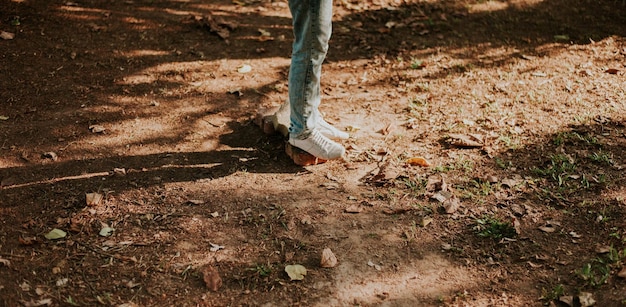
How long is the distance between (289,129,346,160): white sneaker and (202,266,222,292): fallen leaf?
1126 millimetres

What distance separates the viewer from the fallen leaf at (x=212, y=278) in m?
3.00

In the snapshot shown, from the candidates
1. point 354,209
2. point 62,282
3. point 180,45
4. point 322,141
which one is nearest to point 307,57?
point 322,141

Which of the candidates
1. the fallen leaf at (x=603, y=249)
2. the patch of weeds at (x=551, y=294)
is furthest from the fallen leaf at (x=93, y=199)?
the fallen leaf at (x=603, y=249)

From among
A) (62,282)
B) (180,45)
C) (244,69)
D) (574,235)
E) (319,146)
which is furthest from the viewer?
(180,45)

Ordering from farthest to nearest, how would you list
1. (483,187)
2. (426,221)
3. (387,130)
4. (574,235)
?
(387,130), (483,187), (426,221), (574,235)

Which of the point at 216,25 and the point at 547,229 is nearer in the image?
the point at 547,229

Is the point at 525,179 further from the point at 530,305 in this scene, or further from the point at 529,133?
the point at 530,305

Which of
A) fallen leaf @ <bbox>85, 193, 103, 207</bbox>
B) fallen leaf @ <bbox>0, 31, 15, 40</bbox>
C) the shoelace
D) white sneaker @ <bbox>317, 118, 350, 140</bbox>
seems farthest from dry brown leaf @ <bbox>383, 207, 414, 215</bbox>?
fallen leaf @ <bbox>0, 31, 15, 40</bbox>

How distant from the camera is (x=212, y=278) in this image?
303 centimetres

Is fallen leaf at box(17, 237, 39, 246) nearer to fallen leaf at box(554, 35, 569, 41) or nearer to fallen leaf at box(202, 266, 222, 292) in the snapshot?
fallen leaf at box(202, 266, 222, 292)

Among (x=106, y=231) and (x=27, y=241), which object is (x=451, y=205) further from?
(x=27, y=241)

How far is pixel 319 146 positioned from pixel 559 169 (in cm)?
164

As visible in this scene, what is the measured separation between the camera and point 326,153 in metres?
3.90

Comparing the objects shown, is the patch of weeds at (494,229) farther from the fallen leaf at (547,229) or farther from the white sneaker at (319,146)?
the white sneaker at (319,146)
